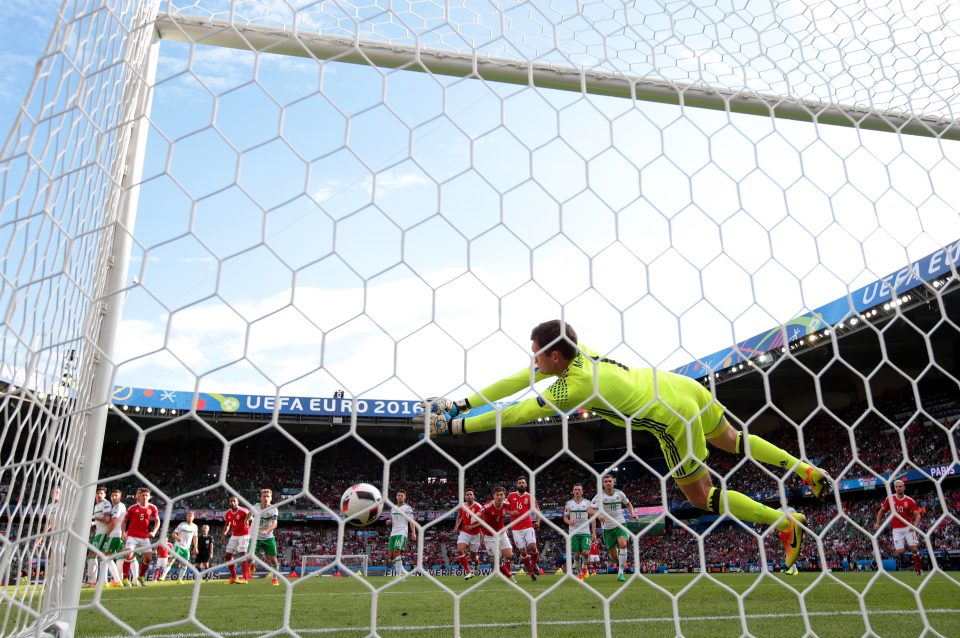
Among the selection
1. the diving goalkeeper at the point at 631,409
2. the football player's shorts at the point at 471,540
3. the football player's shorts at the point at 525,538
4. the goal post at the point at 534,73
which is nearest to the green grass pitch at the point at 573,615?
the diving goalkeeper at the point at 631,409

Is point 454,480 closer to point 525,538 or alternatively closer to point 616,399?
point 525,538

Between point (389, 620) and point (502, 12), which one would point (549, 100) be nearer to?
point (502, 12)

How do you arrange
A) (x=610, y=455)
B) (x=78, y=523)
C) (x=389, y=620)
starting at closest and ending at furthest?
(x=78, y=523) < (x=389, y=620) < (x=610, y=455)

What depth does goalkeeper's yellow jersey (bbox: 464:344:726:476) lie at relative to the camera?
2.56 metres

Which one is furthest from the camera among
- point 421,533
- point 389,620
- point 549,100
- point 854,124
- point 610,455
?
point 610,455

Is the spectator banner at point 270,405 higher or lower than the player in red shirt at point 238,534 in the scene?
higher

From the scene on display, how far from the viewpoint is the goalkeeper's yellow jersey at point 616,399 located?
8.39ft

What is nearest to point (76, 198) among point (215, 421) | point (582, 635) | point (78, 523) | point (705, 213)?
point (78, 523)

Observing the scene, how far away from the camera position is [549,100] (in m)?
2.34

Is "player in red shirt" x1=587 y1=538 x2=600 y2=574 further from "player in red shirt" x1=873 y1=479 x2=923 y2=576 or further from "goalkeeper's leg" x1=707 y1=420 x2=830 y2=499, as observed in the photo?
"goalkeeper's leg" x1=707 y1=420 x2=830 y2=499

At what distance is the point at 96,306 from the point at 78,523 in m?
0.61

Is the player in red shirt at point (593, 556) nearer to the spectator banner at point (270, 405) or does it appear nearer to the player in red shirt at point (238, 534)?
the player in red shirt at point (238, 534)

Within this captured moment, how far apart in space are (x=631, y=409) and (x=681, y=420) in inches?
8.2

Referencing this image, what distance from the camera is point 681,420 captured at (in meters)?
2.71
